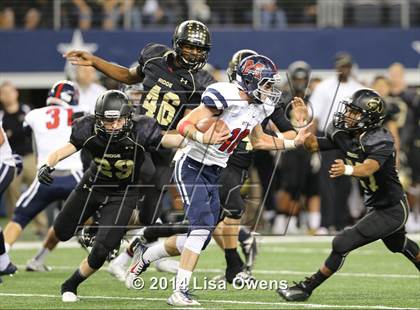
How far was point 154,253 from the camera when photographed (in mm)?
8438

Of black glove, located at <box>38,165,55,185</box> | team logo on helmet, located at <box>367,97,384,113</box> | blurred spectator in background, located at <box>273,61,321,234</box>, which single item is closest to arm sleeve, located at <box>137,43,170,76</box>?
black glove, located at <box>38,165,55,185</box>

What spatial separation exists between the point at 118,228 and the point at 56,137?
2982 millimetres

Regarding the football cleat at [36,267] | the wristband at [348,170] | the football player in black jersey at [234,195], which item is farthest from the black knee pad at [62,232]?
the wristband at [348,170]

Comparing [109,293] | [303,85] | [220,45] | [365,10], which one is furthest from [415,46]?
[109,293]

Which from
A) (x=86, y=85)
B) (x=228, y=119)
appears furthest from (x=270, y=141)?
(x=86, y=85)

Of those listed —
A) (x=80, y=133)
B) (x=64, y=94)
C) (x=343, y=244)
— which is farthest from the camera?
(x=64, y=94)

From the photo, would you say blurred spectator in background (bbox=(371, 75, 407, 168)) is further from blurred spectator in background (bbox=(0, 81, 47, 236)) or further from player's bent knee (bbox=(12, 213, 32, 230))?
player's bent knee (bbox=(12, 213, 32, 230))

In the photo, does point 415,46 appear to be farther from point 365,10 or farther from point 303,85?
point 303,85

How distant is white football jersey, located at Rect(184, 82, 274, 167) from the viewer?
295 inches

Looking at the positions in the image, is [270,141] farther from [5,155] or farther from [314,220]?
[314,220]

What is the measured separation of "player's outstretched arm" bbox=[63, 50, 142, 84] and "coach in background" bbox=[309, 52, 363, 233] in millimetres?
5060

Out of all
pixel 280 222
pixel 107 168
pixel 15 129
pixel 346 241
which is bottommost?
pixel 280 222

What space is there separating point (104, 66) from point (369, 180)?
90.8 inches

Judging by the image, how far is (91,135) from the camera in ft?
26.6
